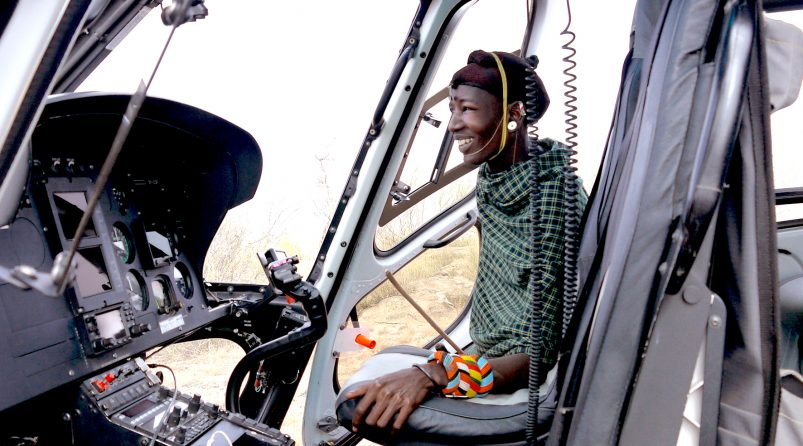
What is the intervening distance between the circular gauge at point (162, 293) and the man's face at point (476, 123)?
124 cm

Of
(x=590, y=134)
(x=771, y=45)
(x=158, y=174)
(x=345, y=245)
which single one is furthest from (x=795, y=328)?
(x=590, y=134)

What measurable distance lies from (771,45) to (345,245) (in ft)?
5.27

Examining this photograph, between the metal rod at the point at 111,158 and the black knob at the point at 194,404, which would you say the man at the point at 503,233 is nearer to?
the black knob at the point at 194,404

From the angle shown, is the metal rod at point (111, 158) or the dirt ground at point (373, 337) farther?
the dirt ground at point (373, 337)

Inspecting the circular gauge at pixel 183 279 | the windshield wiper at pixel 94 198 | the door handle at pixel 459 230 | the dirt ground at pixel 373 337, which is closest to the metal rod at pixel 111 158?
the windshield wiper at pixel 94 198

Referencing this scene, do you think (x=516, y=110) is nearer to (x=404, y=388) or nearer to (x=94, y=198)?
(x=404, y=388)

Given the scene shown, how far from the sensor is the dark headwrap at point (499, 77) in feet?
5.90

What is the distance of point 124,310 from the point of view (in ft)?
5.95

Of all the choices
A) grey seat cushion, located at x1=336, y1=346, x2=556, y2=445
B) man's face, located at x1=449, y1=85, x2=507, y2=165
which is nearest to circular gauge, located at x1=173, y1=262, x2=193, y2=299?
grey seat cushion, located at x1=336, y1=346, x2=556, y2=445

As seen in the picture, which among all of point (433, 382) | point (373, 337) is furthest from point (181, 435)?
point (373, 337)

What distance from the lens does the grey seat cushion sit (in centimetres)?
143

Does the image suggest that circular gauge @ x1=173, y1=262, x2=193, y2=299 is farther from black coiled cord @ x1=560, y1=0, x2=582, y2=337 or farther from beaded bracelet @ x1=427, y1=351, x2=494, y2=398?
black coiled cord @ x1=560, y1=0, x2=582, y2=337

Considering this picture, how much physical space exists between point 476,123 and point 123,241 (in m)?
1.35

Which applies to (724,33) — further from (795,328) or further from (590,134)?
(590,134)
